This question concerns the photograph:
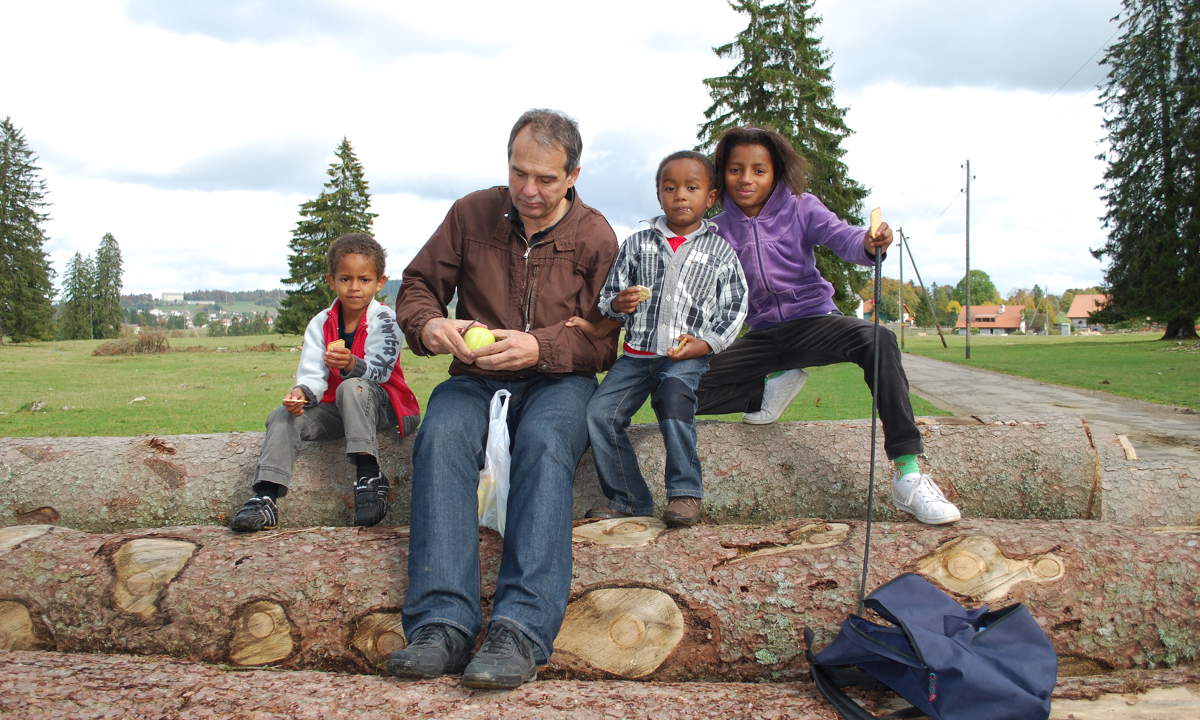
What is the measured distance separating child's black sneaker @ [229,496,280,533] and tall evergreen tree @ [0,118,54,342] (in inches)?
2263

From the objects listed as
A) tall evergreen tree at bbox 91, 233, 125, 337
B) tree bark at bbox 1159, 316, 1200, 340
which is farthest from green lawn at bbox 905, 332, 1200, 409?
tall evergreen tree at bbox 91, 233, 125, 337

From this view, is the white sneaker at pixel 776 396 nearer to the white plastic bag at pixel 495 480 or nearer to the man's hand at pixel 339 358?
the white plastic bag at pixel 495 480

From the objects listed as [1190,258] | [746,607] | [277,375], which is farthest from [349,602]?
[1190,258]

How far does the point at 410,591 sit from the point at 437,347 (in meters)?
1.30

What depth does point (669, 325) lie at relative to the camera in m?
4.05

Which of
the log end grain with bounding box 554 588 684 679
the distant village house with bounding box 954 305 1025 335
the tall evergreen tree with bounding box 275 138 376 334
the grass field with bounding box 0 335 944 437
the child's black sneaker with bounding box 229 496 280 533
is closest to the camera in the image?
the log end grain with bounding box 554 588 684 679

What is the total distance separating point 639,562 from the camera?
10.7ft

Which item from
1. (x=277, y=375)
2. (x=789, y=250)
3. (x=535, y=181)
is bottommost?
(x=277, y=375)

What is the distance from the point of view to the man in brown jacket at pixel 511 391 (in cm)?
289

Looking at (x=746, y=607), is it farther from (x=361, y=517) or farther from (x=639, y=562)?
(x=361, y=517)

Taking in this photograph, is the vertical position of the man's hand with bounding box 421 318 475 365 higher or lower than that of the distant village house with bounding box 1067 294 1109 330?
lower

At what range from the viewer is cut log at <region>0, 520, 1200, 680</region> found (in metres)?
3.11

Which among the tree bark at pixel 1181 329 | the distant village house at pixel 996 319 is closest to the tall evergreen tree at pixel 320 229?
the tree bark at pixel 1181 329

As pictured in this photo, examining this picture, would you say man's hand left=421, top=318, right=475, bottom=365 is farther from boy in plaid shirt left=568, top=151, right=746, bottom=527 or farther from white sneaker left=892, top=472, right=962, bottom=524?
white sneaker left=892, top=472, right=962, bottom=524
